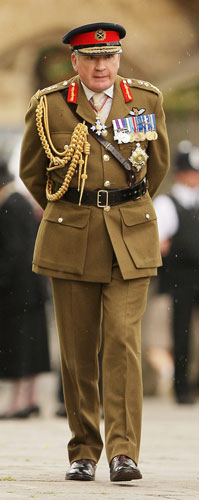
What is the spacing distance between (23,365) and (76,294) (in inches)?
205

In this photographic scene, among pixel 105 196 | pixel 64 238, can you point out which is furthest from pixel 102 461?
pixel 105 196

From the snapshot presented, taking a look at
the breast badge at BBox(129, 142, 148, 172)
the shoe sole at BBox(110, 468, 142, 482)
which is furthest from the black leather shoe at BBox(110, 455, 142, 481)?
the breast badge at BBox(129, 142, 148, 172)

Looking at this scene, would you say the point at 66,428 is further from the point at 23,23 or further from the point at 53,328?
the point at 23,23

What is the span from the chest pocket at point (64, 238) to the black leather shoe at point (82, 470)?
82cm

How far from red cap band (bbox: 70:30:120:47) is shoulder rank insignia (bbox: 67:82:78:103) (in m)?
0.18

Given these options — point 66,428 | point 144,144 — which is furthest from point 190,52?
point 144,144

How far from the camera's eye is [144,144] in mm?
7906

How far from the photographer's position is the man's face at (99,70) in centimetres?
770

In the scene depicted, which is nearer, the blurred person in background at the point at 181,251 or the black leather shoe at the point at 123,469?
the black leather shoe at the point at 123,469

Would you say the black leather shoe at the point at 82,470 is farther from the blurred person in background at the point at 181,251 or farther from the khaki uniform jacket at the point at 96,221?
the blurred person in background at the point at 181,251

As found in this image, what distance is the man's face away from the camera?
7699 millimetres

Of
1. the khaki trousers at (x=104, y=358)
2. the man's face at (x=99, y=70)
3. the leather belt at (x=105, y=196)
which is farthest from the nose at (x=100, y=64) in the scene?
Answer: the khaki trousers at (x=104, y=358)

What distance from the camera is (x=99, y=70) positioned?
25.2ft

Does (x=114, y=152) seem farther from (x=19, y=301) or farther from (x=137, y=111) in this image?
(x=19, y=301)
